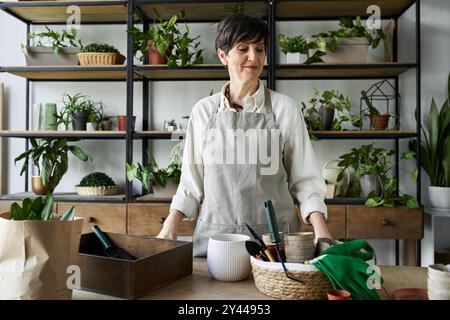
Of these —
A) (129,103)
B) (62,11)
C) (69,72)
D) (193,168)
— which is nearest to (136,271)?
(193,168)

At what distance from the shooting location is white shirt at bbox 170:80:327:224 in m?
1.72

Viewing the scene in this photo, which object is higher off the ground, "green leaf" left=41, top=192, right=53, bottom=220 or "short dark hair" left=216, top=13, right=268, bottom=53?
"short dark hair" left=216, top=13, right=268, bottom=53

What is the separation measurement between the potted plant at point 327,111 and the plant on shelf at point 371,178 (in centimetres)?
23

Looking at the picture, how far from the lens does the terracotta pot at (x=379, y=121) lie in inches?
118

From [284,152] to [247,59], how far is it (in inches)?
16.4

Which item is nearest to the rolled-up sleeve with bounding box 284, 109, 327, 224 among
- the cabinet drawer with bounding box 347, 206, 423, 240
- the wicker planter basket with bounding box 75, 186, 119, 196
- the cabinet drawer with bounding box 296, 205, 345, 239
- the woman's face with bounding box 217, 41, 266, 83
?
the woman's face with bounding box 217, 41, 266, 83

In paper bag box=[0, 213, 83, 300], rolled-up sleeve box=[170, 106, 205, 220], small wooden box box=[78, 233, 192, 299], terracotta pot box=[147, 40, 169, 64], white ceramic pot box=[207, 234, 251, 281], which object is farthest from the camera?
terracotta pot box=[147, 40, 169, 64]

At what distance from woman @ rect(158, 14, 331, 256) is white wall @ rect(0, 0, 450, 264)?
1501mm

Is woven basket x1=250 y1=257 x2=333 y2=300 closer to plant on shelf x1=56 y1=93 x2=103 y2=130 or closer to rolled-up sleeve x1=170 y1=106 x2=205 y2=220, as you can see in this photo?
rolled-up sleeve x1=170 y1=106 x2=205 y2=220

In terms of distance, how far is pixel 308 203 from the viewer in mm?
1626

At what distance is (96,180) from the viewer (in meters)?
3.18
